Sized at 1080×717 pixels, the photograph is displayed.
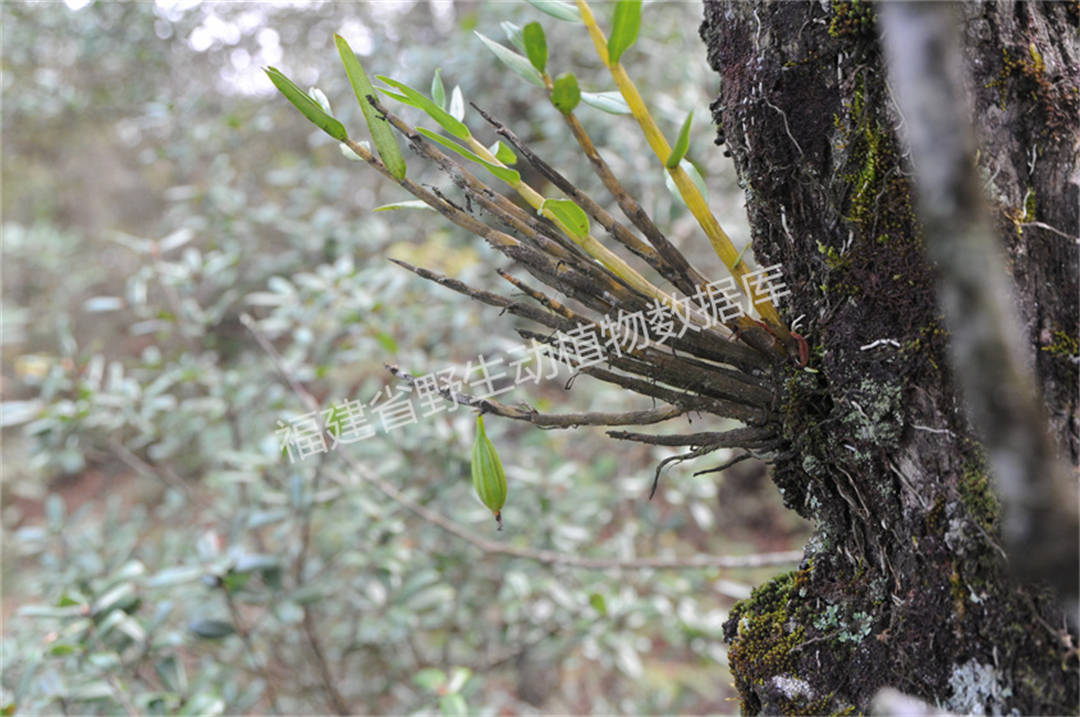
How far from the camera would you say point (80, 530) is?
1.75 meters

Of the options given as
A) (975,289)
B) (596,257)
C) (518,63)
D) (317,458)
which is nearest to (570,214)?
(596,257)

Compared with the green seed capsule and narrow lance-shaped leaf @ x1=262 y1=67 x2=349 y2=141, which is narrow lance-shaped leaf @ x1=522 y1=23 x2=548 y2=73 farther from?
the green seed capsule

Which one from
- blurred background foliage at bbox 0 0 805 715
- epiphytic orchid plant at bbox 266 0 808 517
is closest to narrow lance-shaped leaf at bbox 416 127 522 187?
epiphytic orchid plant at bbox 266 0 808 517

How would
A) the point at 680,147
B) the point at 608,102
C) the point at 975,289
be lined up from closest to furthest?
1. the point at 975,289
2. the point at 680,147
3. the point at 608,102

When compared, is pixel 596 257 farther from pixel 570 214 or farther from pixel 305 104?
pixel 305 104


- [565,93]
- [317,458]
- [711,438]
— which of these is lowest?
[711,438]

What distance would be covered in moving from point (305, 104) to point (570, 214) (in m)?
0.22

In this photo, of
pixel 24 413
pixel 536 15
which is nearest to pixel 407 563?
pixel 24 413

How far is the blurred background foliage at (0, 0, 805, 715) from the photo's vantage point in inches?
57.7

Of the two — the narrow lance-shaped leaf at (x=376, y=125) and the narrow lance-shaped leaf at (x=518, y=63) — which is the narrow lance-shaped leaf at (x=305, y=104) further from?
the narrow lance-shaped leaf at (x=518, y=63)

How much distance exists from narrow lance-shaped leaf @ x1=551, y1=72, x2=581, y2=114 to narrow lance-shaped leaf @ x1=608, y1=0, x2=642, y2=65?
4 centimetres

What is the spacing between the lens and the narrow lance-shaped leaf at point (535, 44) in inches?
21.8

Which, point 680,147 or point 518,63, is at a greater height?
point 518,63

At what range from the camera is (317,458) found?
4.97ft
